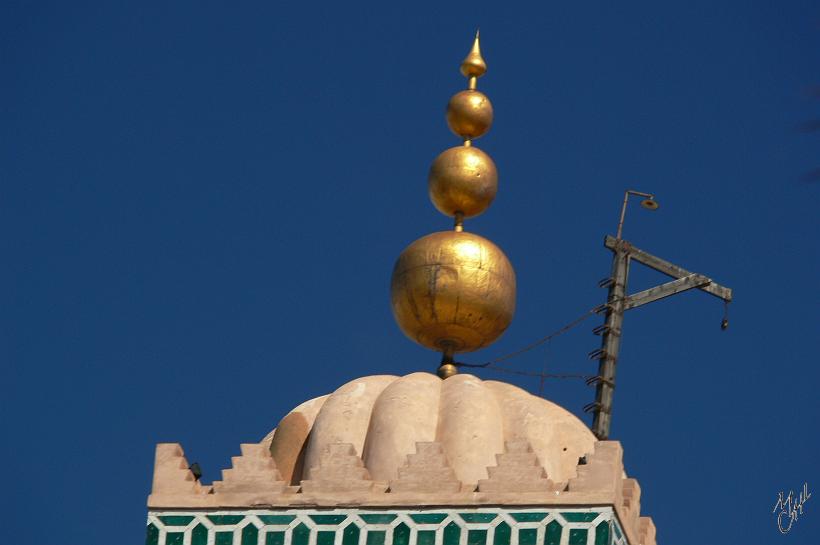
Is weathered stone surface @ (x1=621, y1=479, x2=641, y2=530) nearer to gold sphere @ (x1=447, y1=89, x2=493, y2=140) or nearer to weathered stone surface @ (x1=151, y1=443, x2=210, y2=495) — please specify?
weathered stone surface @ (x1=151, y1=443, x2=210, y2=495)

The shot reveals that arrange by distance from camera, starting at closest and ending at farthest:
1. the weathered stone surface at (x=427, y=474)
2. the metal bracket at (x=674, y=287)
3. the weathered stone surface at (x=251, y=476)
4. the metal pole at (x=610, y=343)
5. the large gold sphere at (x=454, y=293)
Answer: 1. the weathered stone surface at (x=427, y=474)
2. the weathered stone surface at (x=251, y=476)
3. the large gold sphere at (x=454, y=293)
4. the metal pole at (x=610, y=343)
5. the metal bracket at (x=674, y=287)

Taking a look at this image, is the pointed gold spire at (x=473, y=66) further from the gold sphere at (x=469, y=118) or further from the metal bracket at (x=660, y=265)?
the metal bracket at (x=660, y=265)

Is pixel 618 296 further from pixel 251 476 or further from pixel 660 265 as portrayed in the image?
pixel 251 476

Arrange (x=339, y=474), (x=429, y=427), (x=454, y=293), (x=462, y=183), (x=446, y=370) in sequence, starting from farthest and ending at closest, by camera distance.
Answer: (x=462, y=183) → (x=454, y=293) → (x=446, y=370) → (x=429, y=427) → (x=339, y=474)

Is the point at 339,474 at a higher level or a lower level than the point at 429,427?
lower

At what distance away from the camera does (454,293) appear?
34.1m

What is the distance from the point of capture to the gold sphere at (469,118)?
118 ft

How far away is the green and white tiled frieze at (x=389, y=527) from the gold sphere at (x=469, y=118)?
Answer: 556cm

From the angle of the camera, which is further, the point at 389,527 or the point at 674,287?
the point at 674,287

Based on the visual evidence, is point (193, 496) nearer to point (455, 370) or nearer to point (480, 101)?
point (455, 370)

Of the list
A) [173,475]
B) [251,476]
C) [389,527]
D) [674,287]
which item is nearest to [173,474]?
[173,475]

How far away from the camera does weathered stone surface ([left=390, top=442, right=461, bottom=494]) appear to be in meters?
31.5

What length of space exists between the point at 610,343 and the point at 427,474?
14430 millimetres

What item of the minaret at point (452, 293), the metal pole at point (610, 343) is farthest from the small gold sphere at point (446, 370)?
the metal pole at point (610, 343)
